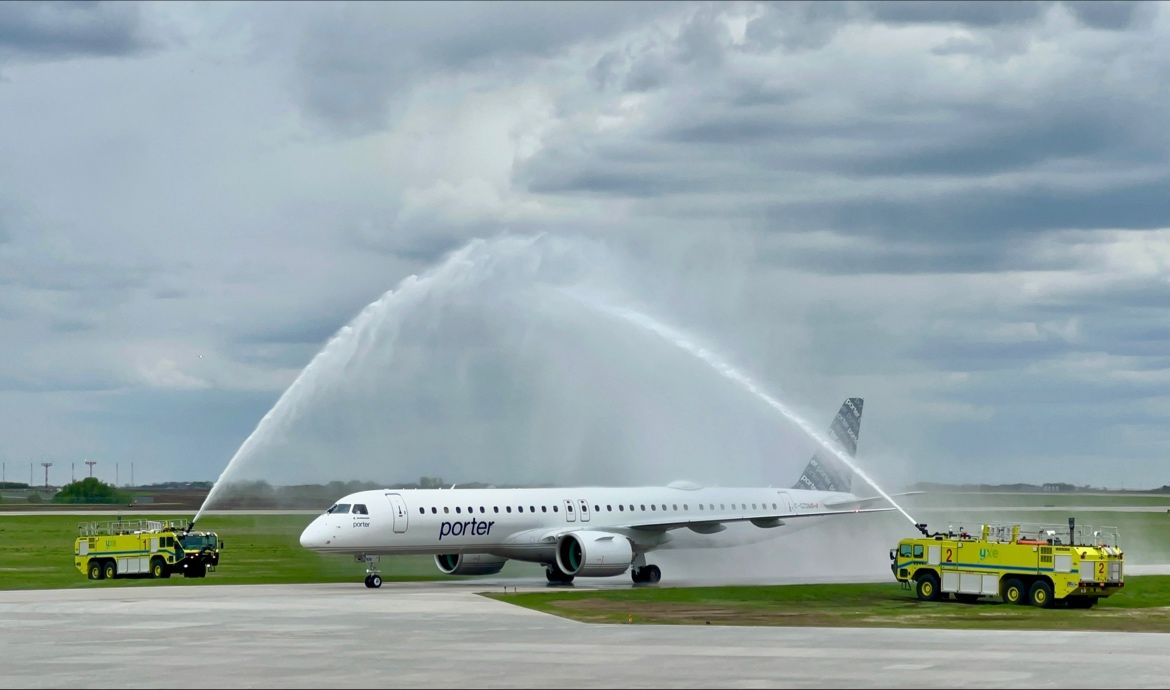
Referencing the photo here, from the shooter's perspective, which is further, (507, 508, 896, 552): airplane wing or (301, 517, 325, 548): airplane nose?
(507, 508, 896, 552): airplane wing

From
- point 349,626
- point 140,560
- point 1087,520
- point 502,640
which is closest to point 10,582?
point 140,560

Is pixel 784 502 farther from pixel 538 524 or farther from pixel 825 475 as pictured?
pixel 538 524

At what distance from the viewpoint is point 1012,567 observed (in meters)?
51.6

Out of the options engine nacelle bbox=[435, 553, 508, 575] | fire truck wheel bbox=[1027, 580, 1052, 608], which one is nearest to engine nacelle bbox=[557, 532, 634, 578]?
engine nacelle bbox=[435, 553, 508, 575]

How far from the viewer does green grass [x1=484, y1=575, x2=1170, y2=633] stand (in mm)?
45531

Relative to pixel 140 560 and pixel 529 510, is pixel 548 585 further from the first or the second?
pixel 140 560

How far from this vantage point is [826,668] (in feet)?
110

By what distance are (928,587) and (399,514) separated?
19.6 meters

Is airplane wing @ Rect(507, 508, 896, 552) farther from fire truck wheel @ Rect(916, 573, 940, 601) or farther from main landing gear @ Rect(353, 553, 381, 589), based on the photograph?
fire truck wheel @ Rect(916, 573, 940, 601)

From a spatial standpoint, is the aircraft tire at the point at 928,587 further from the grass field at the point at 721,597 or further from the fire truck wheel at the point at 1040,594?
the fire truck wheel at the point at 1040,594

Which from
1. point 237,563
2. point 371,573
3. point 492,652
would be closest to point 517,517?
point 371,573

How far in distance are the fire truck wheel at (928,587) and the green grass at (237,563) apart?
22.7 m

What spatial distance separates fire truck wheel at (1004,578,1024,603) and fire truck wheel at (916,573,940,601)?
8.73 feet

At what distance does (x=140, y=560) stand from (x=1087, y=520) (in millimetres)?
88512
